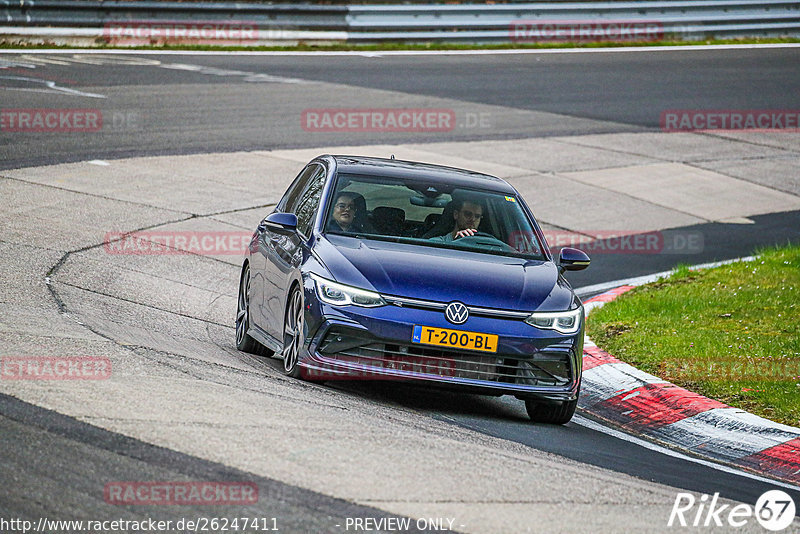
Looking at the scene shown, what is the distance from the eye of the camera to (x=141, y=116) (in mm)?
19406

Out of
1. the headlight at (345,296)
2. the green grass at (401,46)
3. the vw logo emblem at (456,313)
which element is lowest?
the vw logo emblem at (456,313)

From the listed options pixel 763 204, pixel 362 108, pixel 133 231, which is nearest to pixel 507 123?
pixel 362 108

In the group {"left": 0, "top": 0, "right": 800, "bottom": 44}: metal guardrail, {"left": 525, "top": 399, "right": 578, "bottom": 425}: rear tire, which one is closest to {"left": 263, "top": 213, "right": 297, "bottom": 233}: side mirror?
{"left": 525, "top": 399, "right": 578, "bottom": 425}: rear tire

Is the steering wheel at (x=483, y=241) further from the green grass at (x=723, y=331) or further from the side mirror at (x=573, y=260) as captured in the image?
the green grass at (x=723, y=331)

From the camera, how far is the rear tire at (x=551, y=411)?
8102 millimetres

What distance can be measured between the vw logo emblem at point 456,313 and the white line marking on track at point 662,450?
4.46ft

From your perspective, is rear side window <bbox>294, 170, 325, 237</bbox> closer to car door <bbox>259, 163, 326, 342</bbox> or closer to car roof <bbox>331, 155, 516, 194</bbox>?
car door <bbox>259, 163, 326, 342</bbox>

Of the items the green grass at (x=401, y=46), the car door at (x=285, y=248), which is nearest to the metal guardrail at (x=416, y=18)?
the green grass at (x=401, y=46)

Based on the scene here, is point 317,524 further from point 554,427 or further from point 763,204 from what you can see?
point 763,204

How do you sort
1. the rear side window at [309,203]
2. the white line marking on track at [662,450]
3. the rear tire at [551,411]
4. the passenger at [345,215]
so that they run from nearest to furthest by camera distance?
the white line marking on track at [662,450] < the rear tire at [551,411] < the passenger at [345,215] < the rear side window at [309,203]

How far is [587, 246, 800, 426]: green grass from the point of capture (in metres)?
8.93

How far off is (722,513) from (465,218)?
368 centimetres

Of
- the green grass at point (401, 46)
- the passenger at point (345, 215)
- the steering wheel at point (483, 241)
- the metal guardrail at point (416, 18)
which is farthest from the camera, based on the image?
the green grass at point (401, 46)

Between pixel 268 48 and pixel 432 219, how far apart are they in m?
19.9
